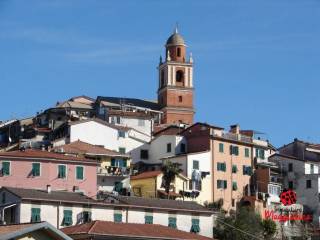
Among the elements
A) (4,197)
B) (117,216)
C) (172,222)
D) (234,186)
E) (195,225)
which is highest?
(234,186)

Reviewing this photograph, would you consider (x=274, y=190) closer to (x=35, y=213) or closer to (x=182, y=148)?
(x=182, y=148)

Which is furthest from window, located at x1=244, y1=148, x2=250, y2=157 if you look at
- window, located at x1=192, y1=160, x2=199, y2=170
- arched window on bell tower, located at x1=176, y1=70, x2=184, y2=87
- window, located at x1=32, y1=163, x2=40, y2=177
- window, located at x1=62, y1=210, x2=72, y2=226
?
arched window on bell tower, located at x1=176, y1=70, x2=184, y2=87

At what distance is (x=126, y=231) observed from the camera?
5094cm

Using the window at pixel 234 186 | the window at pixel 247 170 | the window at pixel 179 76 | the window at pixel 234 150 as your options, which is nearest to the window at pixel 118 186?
the window at pixel 234 186

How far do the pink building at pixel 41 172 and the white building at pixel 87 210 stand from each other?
6.52 meters

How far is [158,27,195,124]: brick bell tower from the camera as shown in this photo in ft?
425

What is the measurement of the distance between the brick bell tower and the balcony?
4030 centimetres

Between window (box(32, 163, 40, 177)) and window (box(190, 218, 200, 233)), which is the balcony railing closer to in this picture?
window (box(32, 163, 40, 177))

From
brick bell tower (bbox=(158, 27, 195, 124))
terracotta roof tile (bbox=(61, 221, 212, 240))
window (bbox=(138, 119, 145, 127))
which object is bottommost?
terracotta roof tile (bbox=(61, 221, 212, 240))

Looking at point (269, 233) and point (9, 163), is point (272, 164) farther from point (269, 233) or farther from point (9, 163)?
point (9, 163)

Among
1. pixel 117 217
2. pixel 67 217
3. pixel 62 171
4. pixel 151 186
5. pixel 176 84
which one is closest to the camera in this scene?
pixel 67 217

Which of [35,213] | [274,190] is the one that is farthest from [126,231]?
[274,190]

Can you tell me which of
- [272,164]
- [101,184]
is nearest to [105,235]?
[101,184]

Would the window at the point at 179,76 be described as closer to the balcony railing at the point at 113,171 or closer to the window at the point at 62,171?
the balcony railing at the point at 113,171
